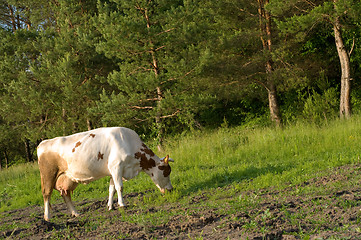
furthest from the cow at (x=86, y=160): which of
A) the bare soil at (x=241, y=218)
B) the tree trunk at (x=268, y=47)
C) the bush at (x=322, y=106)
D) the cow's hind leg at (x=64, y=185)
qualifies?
the tree trunk at (x=268, y=47)

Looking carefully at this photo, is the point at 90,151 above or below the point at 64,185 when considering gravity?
above

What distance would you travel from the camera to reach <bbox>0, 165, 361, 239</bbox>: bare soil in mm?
4211

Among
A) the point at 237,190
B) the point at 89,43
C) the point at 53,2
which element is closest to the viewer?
the point at 237,190

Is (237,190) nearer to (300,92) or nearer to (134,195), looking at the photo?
(134,195)

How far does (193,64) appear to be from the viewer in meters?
18.1

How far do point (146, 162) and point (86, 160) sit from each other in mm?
1249

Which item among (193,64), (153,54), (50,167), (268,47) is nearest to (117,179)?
(50,167)

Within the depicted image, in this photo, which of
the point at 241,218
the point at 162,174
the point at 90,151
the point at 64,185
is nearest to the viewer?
the point at 241,218

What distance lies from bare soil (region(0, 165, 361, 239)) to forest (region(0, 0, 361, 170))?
326 inches

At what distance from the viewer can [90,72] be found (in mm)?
24812

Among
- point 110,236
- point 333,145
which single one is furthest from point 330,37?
point 110,236

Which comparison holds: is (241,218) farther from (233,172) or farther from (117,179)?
(233,172)

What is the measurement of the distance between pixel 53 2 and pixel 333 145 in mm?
23443

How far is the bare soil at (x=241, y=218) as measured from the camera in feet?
13.8
